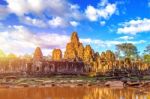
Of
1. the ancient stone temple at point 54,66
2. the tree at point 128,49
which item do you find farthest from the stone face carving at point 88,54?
the tree at point 128,49

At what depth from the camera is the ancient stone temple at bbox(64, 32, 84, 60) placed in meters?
90.5

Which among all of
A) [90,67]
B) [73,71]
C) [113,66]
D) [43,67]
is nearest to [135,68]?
[113,66]

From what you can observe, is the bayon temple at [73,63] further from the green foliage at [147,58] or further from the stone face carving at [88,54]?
the green foliage at [147,58]

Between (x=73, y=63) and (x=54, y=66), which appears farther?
(x=73, y=63)

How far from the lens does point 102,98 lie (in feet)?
108

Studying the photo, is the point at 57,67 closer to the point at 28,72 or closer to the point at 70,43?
the point at 28,72

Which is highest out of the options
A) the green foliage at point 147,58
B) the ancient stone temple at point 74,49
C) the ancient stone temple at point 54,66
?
the ancient stone temple at point 74,49

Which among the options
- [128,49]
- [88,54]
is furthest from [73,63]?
[128,49]

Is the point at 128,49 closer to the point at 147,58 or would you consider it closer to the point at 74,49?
the point at 147,58

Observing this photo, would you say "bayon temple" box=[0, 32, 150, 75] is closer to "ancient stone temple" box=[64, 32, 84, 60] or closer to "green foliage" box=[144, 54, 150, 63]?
"ancient stone temple" box=[64, 32, 84, 60]

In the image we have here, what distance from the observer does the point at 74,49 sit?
302 ft

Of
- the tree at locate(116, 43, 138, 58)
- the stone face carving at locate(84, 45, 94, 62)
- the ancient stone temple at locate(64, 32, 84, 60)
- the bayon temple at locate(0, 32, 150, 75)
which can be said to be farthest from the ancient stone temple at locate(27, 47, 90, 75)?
the tree at locate(116, 43, 138, 58)

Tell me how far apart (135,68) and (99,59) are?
11.8 m

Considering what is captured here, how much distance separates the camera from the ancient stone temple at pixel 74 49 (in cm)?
9054
